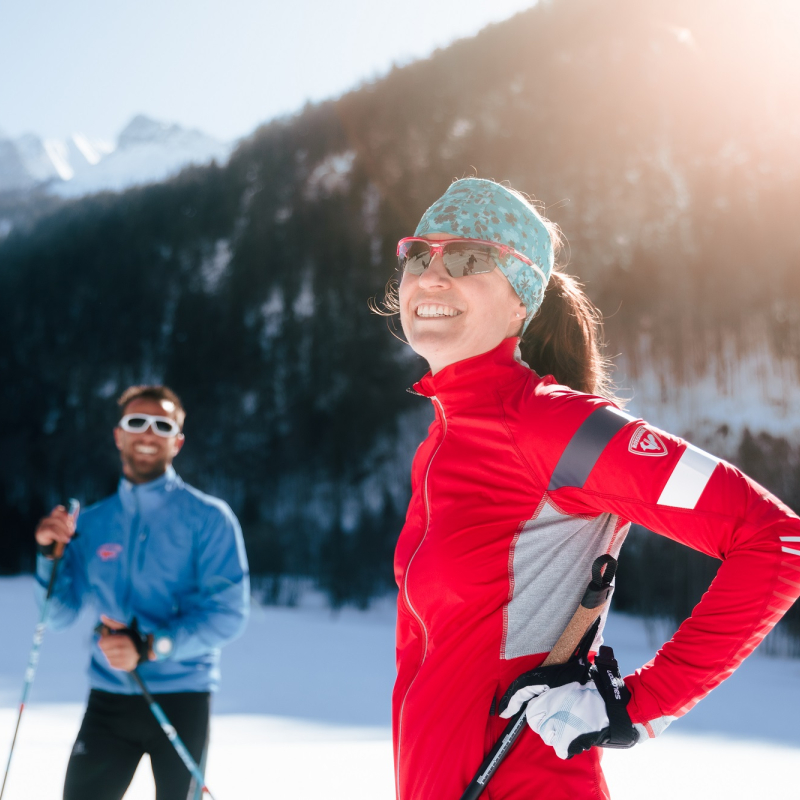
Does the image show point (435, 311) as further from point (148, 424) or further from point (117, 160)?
point (117, 160)

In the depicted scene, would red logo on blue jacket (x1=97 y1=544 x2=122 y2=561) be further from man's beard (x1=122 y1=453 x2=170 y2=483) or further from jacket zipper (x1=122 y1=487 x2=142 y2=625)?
man's beard (x1=122 y1=453 x2=170 y2=483)

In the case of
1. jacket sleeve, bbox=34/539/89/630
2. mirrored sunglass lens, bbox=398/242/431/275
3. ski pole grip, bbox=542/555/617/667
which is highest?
mirrored sunglass lens, bbox=398/242/431/275

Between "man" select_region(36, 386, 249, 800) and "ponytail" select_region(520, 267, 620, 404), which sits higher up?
"ponytail" select_region(520, 267, 620, 404)

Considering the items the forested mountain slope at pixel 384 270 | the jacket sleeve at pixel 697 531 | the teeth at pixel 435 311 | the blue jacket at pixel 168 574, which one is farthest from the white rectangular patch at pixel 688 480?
the forested mountain slope at pixel 384 270

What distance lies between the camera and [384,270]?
8938 millimetres

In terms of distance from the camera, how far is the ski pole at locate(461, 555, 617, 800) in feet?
2.94

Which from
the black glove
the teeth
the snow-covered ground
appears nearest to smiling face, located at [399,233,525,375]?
the teeth

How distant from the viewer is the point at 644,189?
314 inches

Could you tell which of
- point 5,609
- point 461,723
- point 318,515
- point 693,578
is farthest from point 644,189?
point 5,609

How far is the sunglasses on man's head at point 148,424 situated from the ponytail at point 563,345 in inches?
62.3

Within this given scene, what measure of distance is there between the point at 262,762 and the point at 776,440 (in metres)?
5.37

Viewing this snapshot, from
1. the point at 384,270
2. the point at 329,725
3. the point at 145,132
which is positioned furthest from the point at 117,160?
the point at 329,725

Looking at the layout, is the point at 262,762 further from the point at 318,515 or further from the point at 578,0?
the point at 578,0

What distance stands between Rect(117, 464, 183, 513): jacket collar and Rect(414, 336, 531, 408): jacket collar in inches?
59.3
